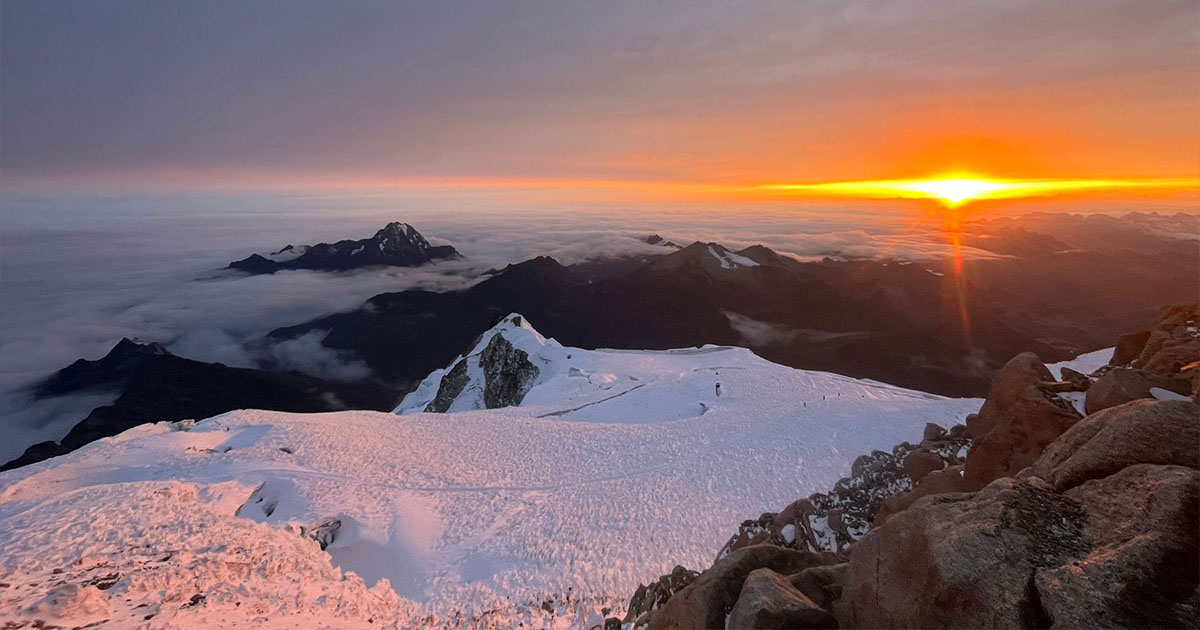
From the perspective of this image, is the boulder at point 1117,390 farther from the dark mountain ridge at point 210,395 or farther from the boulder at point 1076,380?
the dark mountain ridge at point 210,395

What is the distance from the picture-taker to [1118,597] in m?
5.55

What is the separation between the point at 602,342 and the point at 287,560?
17864 centimetres

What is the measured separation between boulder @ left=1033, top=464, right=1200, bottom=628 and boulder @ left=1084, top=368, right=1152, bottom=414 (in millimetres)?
5918

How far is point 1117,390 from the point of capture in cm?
1126

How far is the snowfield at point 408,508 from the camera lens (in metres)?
14.7

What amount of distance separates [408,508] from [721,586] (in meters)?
17.7

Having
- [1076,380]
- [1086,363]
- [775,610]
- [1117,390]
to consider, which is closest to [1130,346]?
[1076,380]

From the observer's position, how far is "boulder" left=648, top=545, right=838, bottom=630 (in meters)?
9.20

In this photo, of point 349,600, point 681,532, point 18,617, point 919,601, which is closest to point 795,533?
point 681,532

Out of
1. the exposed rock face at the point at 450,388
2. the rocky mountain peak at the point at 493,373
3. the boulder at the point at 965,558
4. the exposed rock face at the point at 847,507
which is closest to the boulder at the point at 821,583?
the boulder at the point at 965,558

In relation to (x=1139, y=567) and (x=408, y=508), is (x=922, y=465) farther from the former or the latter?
(x=408, y=508)

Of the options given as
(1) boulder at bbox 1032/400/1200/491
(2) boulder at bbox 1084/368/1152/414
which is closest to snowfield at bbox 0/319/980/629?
(2) boulder at bbox 1084/368/1152/414

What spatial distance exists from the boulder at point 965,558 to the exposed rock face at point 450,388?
7118 centimetres

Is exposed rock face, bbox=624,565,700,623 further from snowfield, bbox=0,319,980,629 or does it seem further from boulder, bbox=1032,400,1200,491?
→ boulder, bbox=1032,400,1200,491
